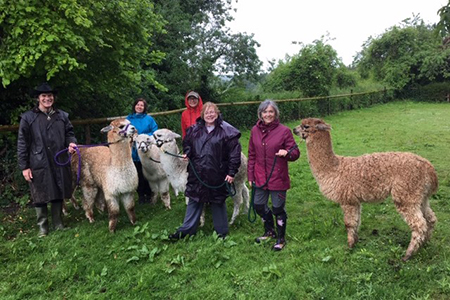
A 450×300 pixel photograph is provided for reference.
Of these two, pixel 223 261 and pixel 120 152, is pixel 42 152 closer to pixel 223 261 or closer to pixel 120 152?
pixel 120 152

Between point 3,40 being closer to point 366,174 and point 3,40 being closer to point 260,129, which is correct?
point 260,129

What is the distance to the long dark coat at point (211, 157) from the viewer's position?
385 cm

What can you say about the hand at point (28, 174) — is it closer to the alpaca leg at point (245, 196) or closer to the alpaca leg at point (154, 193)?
the alpaca leg at point (154, 193)

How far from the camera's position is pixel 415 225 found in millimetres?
3262

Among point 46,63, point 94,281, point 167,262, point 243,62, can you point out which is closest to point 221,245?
point 167,262

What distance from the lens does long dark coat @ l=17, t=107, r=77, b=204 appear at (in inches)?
157

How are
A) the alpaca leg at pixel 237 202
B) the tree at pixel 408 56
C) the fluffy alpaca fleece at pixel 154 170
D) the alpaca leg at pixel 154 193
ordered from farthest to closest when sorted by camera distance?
the tree at pixel 408 56, the alpaca leg at pixel 154 193, the fluffy alpaca fleece at pixel 154 170, the alpaca leg at pixel 237 202

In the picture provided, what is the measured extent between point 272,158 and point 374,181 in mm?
1114

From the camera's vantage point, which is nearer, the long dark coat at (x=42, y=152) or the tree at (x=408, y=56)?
the long dark coat at (x=42, y=152)

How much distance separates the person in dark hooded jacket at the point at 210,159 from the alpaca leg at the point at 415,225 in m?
1.85

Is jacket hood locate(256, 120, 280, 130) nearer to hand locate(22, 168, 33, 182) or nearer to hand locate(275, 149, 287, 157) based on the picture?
hand locate(275, 149, 287, 157)

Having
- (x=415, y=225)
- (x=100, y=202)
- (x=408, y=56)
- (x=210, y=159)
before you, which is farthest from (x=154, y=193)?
(x=408, y=56)

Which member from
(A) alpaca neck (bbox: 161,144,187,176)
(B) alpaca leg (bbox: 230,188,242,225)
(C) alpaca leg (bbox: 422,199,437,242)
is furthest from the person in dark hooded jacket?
(C) alpaca leg (bbox: 422,199,437,242)

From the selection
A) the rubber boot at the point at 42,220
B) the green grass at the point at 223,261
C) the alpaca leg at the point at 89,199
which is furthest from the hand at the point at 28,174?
the alpaca leg at the point at 89,199
